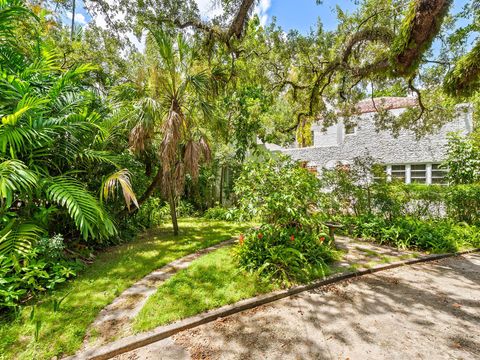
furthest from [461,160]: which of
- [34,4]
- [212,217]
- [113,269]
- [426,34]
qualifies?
[34,4]

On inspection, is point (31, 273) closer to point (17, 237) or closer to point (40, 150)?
point (17, 237)

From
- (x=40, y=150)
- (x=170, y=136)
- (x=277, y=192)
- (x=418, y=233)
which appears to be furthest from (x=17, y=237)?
(x=418, y=233)

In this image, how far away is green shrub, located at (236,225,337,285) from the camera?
12.8 feet

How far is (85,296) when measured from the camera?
3.30m

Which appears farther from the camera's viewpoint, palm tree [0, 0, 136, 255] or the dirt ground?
palm tree [0, 0, 136, 255]

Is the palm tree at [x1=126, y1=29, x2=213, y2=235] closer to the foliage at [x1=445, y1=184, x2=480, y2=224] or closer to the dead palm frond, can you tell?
the dead palm frond

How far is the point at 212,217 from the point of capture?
30.4 feet

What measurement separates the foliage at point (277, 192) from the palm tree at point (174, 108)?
154 centimetres

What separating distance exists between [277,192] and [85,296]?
3516 millimetres

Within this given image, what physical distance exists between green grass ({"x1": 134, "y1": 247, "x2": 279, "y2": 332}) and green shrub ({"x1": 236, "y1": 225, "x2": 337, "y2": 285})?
9.4 inches

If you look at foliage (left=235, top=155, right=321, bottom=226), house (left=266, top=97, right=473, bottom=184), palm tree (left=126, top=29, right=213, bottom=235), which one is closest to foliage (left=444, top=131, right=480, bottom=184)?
house (left=266, top=97, right=473, bottom=184)

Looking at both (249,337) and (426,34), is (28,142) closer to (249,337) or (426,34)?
(249,337)

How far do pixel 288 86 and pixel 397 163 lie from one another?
9153 millimetres

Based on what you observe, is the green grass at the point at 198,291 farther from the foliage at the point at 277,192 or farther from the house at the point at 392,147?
the house at the point at 392,147
